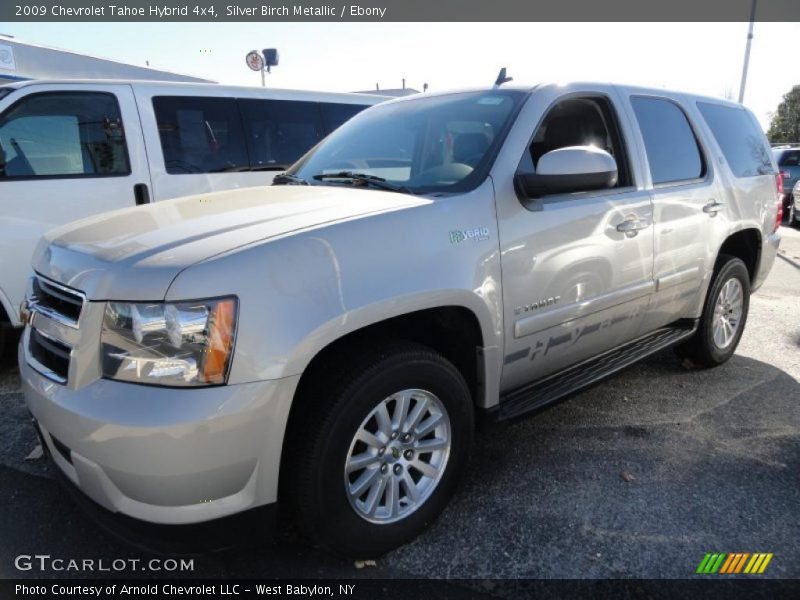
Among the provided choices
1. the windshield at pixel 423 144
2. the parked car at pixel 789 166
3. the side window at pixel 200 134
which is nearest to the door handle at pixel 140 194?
the side window at pixel 200 134

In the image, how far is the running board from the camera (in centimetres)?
273

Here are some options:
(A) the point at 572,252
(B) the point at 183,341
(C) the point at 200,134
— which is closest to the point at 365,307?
(B) the point at 183,341

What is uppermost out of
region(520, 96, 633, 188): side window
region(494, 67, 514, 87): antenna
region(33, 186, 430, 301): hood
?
region(494, 67, 514, 87): antenna

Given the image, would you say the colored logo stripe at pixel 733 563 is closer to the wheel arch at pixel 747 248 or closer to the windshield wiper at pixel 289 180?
the wheel arch at pixel 747 248

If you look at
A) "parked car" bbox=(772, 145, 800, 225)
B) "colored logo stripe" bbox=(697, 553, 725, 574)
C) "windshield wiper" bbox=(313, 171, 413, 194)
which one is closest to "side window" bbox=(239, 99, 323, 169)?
"windshield wiper" bbox=(313, 171, 413, 194)

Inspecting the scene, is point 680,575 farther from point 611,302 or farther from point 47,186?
point 47,186

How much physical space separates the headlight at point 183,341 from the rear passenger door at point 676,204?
101 inches

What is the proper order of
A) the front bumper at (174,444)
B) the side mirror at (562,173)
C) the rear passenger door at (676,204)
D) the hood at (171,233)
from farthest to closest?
the rear passenger door at (676,204)
the side mirror at (562,173)
the hood at (171,233)
the front bumper at (174,444)

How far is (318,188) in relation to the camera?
2785 millimetres

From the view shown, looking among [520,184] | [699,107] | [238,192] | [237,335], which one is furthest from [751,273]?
[237,335]

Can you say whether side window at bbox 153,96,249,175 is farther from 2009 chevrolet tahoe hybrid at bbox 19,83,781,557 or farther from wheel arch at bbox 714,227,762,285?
wheel arch at bbox 714,227,762,285

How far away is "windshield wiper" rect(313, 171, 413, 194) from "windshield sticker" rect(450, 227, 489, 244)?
1.09 ft

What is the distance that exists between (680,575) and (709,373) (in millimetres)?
2475

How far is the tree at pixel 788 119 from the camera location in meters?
36.8
